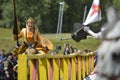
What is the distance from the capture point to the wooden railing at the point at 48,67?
28.6ft

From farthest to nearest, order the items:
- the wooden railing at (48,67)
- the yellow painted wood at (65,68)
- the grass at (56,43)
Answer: the grass at (56,43)
the yellow painted wood at (65,68)
the wooden railing at (48,67)

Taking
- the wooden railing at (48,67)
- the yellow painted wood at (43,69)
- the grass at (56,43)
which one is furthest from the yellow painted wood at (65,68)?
the grass at (56,43)

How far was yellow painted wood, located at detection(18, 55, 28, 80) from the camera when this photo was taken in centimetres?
857

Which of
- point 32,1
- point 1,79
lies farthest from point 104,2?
point 1,79

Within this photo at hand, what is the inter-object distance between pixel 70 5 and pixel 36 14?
30.0ft

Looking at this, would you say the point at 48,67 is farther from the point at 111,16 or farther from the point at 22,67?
the point at 111,16

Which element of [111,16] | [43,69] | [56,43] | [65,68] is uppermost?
[111,16]

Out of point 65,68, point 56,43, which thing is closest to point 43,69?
point 65,68

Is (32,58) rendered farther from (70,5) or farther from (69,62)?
(70,5)

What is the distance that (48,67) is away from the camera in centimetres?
953

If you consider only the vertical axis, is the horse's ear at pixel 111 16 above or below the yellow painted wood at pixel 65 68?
above

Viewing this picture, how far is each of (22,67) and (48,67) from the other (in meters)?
0.91

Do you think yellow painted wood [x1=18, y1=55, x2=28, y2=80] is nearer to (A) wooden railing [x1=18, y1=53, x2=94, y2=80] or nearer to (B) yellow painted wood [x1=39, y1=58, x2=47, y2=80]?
(A) wooden railing [x1=18, y1=53, x2=94, y2=80]

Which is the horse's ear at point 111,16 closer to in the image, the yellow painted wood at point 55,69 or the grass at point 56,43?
the yellow painted wood at point 55,69
